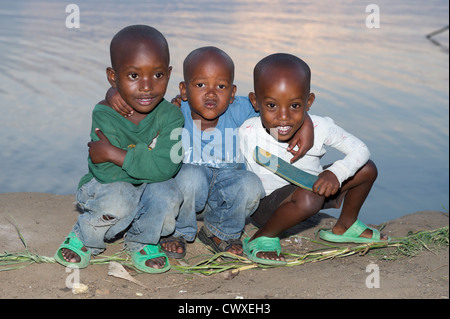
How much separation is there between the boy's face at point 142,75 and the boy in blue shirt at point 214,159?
158 millimetres

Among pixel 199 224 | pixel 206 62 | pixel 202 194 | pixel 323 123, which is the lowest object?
pixel 199 224

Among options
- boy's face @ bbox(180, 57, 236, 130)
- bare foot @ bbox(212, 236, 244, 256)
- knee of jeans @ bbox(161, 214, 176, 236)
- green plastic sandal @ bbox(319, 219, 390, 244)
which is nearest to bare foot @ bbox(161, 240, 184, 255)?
knee of jeans @ bbox(161, 214, 176, 236)

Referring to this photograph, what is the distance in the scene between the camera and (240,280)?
302cm

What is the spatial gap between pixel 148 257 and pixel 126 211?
30 centimetres

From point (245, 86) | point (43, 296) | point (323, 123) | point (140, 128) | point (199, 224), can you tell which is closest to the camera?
point (43, 296)

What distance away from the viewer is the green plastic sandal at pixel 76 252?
9.87ft

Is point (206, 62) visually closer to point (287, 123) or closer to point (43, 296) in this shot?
point (287, 123)

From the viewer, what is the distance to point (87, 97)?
646cm

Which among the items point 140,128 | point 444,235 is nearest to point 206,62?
point 140,128

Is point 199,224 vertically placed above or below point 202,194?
below

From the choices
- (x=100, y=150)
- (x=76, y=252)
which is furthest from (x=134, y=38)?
(x=76, y=252)

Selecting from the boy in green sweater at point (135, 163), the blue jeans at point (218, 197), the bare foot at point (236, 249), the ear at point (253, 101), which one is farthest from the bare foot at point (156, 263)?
the ear at point (253, 101)

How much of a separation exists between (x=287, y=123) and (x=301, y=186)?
38 centimetres

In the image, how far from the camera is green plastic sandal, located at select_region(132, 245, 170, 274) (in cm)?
308
